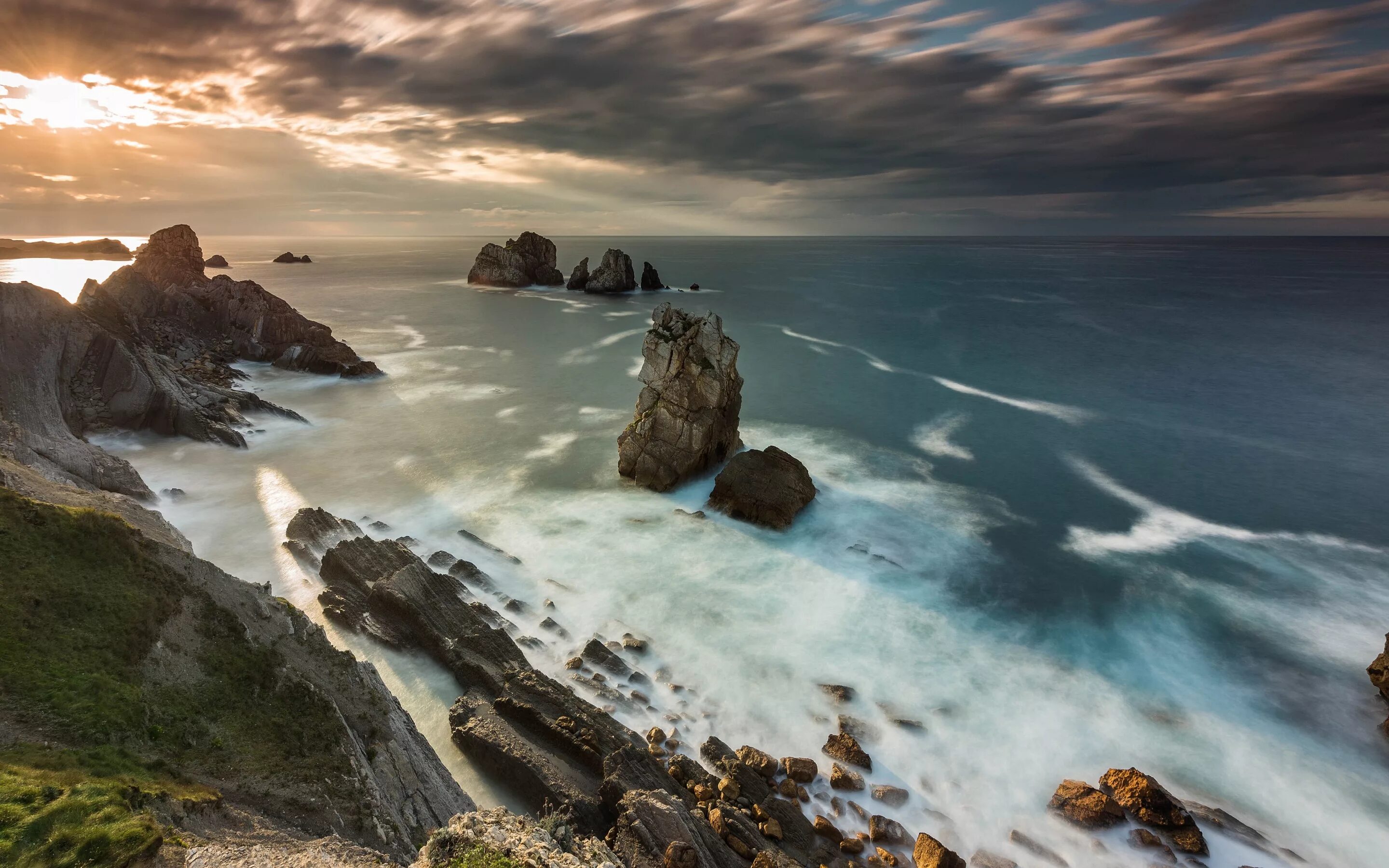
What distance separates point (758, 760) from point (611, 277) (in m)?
104

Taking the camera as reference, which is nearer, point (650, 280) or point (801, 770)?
point (801, 770)

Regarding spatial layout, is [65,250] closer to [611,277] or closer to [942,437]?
[611,277]

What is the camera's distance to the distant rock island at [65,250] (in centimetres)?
12394

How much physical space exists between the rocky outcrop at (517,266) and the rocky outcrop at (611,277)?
12.3 meters

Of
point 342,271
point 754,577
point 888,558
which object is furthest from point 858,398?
point 342,271

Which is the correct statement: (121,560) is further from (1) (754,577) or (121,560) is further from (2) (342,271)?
(2) (342,271)

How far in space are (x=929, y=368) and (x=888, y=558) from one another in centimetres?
3654

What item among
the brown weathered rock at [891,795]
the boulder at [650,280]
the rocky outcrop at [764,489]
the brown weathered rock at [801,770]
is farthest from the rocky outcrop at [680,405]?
the boulder at [650,280]

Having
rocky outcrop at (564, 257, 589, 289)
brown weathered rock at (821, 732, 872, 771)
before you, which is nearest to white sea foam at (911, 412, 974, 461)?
brown weathered rock at (821, 732, 872, 771)

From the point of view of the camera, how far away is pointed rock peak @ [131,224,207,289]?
5106cm

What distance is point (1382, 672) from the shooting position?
17109mm

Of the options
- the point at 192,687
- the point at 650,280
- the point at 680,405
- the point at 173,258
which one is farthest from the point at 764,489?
the point at 650,280

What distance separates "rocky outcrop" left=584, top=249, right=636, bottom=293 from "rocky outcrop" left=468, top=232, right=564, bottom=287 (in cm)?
1229

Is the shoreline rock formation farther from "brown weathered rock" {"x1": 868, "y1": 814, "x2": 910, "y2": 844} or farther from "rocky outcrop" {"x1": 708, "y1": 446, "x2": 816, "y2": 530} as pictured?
"brown weathered rock" {"x1": 868, "y1": 814, "x2": 910, "y2": 844}
